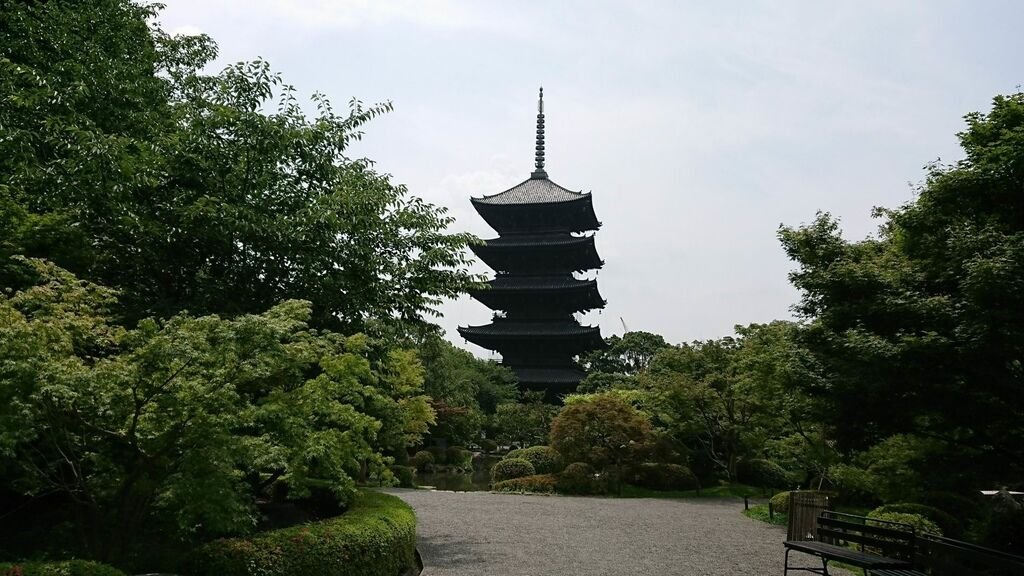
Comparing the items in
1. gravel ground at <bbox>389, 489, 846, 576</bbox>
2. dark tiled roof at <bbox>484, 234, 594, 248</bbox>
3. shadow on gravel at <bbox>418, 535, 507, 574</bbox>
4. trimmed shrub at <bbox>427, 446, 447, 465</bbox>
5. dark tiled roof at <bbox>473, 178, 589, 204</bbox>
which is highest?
dark tiled roof at <bbox>473, 178, 589, 204</bbox>

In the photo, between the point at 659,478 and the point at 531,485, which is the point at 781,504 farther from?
the point at 531,485

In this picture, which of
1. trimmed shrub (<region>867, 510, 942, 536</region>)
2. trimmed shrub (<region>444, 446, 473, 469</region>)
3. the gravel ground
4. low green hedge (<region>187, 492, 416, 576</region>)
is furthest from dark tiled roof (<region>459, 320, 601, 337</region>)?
low green hedge (<region>187, 492, 416, 576</region>)

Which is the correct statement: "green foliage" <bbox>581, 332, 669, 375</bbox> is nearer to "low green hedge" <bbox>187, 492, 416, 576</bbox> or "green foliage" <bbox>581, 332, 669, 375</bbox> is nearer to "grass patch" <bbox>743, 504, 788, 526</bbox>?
"grass patch" <bbox>743, 504, 788, 526</bbox>

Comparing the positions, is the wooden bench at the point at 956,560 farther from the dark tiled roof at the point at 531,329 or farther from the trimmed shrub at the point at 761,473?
the dark tiled roof at the point at 531,329

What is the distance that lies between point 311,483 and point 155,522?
2672mm

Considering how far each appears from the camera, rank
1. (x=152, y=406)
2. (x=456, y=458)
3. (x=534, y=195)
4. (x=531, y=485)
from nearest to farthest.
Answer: (x=152, y=406) < (x=531, y=485) < (x=456, y=458) < (x=534, y=195)

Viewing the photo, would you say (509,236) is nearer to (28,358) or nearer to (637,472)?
(637,472)

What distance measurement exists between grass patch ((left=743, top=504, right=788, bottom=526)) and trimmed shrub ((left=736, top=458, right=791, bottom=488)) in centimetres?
563

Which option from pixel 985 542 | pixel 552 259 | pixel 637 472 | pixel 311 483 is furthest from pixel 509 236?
pixel 985 542

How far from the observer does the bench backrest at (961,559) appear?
20.6 feet

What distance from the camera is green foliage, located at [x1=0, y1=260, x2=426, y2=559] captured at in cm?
624

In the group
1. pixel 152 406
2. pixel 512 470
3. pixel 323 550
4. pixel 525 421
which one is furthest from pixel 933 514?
pixel 525 421

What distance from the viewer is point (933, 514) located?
40.2 feet

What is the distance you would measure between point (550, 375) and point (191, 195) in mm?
31901
